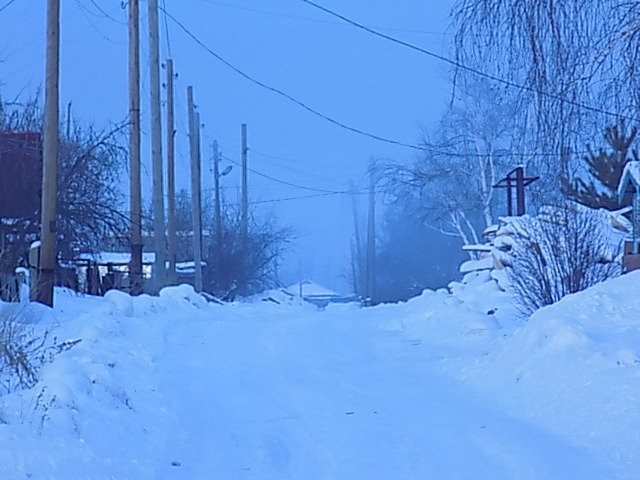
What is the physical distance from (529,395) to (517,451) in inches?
79.3

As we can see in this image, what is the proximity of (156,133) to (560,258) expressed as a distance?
1419cm

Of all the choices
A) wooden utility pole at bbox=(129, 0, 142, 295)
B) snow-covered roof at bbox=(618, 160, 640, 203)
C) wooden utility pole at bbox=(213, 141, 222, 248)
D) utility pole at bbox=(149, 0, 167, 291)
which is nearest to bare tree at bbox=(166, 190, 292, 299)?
wooden utility pole at bbox=(213, 141, 222, 248)

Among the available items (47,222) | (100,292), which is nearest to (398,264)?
(100,292)

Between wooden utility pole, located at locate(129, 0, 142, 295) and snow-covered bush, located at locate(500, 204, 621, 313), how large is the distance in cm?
1071

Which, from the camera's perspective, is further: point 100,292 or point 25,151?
point 100,292

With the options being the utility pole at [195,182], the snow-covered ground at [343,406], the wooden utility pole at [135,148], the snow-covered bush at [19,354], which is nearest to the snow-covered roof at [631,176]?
the snow-covered ground at [343,406]

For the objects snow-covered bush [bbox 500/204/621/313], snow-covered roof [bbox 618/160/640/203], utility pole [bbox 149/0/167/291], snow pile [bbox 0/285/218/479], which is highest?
utility pole [bbox 149/0/167/291]

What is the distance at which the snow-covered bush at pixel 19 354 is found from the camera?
770 centimetres

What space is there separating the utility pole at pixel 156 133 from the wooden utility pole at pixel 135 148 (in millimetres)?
2302

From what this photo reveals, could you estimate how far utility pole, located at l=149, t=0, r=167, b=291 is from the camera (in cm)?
2484

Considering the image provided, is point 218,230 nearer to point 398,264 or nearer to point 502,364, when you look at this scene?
point 398,264

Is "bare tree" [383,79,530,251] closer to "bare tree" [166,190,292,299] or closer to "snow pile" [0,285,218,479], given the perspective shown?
"bare tree" [166,190,292,299]

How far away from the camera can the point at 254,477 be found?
19.4ft

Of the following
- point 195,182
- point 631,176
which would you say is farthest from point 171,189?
point 631,176
